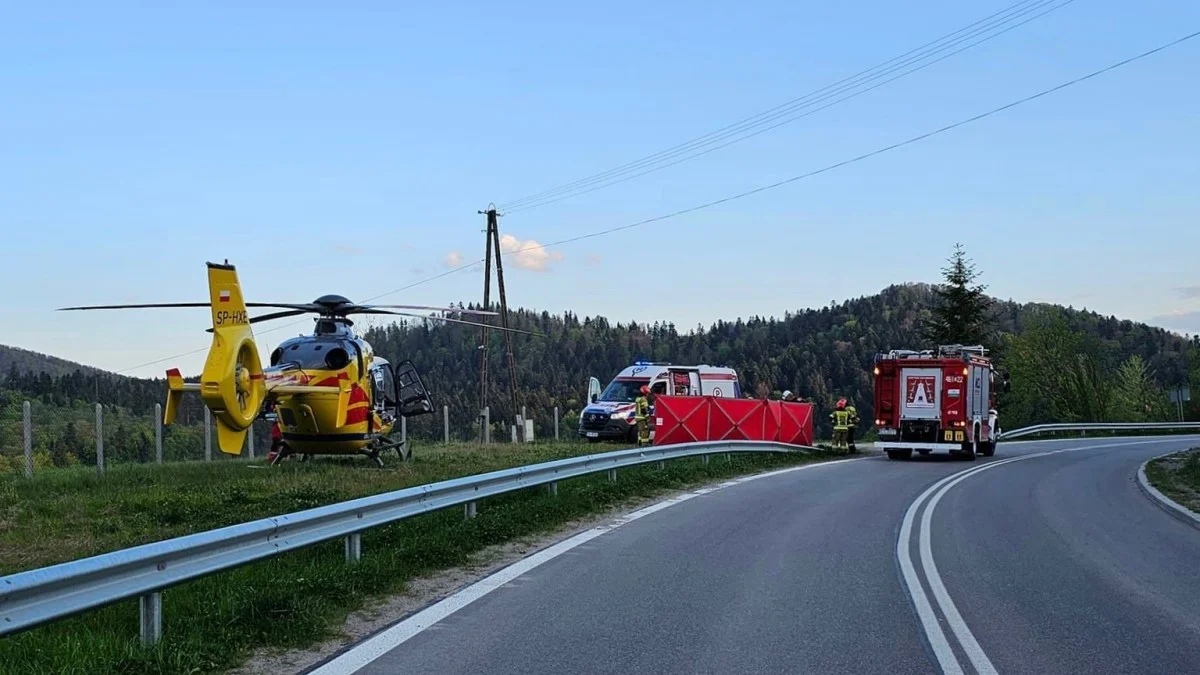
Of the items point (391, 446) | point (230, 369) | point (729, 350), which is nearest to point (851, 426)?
point (391, 446)

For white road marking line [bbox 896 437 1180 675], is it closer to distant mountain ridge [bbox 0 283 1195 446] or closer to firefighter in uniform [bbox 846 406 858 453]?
firefighter in uniform [bbox 846 406 858 453]

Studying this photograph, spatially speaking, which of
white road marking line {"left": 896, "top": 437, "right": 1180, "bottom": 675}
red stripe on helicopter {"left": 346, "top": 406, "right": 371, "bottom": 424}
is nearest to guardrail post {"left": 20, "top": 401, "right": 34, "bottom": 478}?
red stripe on helicopter {"left": 346, "top": 406, "right": 371, "bottom": 424}

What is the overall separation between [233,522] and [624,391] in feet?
76.7

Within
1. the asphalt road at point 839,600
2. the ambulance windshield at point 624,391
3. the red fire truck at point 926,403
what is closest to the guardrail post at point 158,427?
the asphalt road at point 839,600

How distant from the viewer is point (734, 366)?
13875 cm

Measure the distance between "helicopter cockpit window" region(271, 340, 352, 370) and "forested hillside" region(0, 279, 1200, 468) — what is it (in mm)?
5156

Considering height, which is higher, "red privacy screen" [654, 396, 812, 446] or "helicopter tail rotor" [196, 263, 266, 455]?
"helicopter tail rotor" [196, 263, 266, 455]

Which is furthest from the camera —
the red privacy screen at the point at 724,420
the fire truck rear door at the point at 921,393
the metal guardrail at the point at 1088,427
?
the metal guardrail at the point at 1088,427

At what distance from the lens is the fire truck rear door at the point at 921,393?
30.5m

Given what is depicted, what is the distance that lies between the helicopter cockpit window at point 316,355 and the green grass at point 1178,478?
14.5m

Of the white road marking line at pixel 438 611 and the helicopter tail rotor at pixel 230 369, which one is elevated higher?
the helicopter tail rotor at pixel 230 369

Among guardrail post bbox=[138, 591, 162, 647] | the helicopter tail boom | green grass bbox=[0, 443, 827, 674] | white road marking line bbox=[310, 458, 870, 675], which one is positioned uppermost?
the helicopter tail boom

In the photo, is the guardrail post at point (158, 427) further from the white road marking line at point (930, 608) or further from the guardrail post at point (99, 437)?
the white road marking line at point (930, 608)

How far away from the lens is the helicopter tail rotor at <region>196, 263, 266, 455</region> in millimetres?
16859
